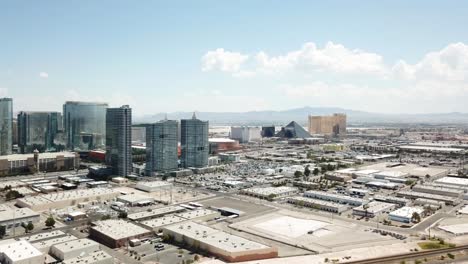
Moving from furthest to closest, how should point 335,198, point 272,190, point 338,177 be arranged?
point 338,177 → point 272,190 → point 335,198

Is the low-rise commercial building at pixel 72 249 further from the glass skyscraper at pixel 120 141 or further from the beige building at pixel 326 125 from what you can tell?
the beige building at pixel 326 125

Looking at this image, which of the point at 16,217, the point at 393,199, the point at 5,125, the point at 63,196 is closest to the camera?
the point at 16,217

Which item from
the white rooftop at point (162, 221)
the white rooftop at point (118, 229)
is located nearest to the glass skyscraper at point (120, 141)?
the white rooftop at point (162, 221)

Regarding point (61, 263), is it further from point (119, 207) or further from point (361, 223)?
point (361, 223)

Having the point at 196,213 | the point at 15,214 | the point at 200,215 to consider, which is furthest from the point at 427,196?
the point at 15,214

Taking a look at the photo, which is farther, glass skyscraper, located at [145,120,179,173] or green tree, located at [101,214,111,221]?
glass skyscraper, located at [145,120,179,173]

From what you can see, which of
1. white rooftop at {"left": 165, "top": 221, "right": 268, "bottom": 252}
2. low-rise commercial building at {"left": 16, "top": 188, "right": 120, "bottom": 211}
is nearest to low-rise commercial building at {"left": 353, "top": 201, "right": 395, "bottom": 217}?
white rooftop at {"left": 165, "top": 221, "right": 268, "bottom": 252}

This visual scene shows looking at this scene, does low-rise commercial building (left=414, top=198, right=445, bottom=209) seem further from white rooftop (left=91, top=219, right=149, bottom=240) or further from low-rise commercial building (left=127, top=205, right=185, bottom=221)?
white rooftop (left=91, top=219, right=149, bottom=240)

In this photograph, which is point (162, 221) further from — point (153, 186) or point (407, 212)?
point (407, 212)
